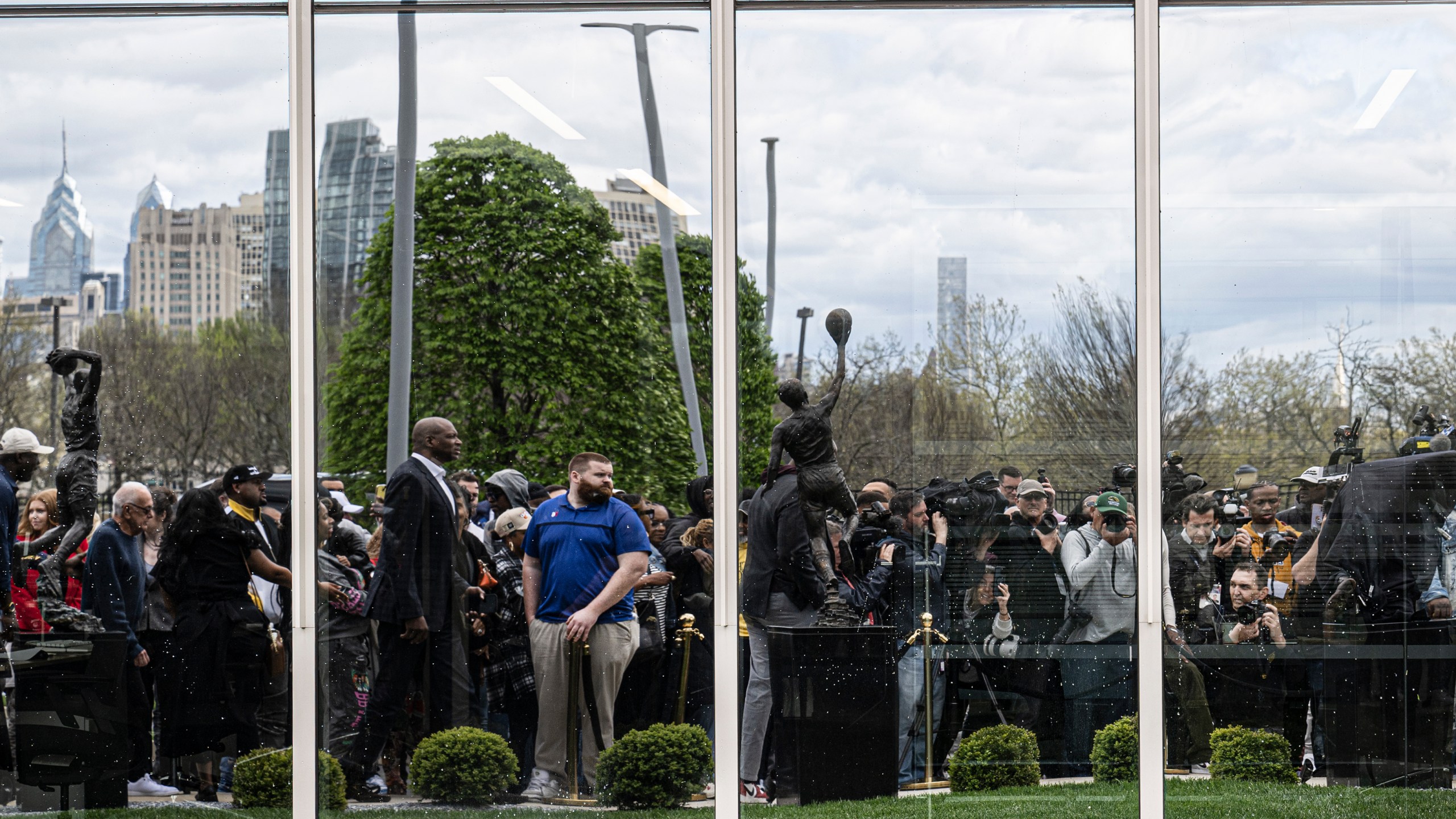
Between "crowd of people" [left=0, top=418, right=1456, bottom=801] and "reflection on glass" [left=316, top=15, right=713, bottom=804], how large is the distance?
0.02 m

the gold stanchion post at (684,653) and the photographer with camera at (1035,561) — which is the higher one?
the photographer with camera at (1035,561)

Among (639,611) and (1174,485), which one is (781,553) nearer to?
(639,611)

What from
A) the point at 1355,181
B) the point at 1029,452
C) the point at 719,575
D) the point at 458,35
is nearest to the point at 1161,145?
the point at 1355,181

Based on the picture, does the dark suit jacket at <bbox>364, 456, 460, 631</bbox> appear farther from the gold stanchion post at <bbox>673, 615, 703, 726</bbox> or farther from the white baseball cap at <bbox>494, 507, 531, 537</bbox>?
the gold stanchion post at <bbox>673, 615, 703, 726</bbox>

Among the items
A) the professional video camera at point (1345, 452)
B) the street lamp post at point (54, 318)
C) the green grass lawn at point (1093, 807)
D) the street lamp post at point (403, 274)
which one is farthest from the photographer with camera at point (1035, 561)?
the street lamp post at point (54, 318)

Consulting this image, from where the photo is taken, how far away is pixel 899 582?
5523mm

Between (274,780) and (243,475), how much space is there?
1215mm

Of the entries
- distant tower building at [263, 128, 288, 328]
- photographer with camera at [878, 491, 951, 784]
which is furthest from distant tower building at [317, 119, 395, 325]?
photographer with camera at [878, 491, 951, 784]

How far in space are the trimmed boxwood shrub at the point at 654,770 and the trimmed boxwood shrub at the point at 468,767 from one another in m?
0.39

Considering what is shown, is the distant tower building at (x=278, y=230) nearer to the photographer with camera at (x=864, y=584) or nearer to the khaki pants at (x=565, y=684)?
the khaki pants at (x=565, y=684)

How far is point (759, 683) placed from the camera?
5500 mm

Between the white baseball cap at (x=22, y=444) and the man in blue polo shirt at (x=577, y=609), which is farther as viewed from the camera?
the white baseball cap at (x=22, y=444)

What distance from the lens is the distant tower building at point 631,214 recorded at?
5.55 m

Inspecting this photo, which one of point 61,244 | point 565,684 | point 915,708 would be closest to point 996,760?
point 915,708
